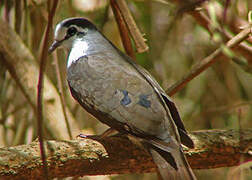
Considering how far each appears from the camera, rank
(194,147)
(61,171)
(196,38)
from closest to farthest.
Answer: (61,171), (194,147), (196,38)

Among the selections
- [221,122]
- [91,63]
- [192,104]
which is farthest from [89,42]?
[221,122]

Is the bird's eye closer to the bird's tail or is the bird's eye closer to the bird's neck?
the bird's neck

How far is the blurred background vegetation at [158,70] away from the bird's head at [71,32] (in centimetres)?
41

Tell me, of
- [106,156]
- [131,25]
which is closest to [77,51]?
[131,25]

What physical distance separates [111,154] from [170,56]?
2816mm

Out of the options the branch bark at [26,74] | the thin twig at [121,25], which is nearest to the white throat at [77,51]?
the branch bark at [26,74]

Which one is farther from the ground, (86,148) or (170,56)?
(170,56)

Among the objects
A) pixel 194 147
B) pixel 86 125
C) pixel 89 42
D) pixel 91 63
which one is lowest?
pixel 194 147

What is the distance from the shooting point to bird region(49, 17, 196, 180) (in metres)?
2.59

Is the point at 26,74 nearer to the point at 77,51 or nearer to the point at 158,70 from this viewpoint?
the point at 77,51

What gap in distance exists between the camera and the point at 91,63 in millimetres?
3152

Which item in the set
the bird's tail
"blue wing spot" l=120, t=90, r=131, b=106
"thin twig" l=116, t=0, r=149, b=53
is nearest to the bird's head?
"thin twig" l=116, t=0, r=149, b=53

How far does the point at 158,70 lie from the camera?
4.96 m

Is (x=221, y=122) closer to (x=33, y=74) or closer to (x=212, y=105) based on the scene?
(x=212, y=105)
